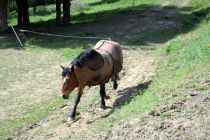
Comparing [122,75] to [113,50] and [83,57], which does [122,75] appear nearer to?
[113,50]

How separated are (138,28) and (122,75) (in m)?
10.5

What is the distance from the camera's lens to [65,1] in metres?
28.9

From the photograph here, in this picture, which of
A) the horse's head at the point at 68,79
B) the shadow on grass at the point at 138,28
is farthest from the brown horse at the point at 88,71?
the shadow on grass at the point at 138,28

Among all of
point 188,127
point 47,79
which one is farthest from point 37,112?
point 188,127

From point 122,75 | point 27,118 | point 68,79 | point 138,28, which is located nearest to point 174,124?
point 68,79

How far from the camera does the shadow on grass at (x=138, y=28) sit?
2161cm

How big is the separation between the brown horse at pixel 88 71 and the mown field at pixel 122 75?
748mm

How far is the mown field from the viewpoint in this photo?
10.0 meters

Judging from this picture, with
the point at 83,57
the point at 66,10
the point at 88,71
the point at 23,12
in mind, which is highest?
the point at 83,57

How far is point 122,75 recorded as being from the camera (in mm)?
14578

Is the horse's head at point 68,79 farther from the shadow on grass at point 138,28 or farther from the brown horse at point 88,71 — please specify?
the shadow on grass at point 138,28

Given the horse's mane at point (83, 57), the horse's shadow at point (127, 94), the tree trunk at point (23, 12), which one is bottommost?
the tree trunk at point (23, 12)

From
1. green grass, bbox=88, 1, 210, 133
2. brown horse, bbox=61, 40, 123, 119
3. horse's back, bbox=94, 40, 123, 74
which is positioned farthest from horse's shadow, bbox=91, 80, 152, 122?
horse's back, bbox=94, 40, 123, 74

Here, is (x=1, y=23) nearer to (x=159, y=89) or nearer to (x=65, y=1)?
(x=65, y=1)
